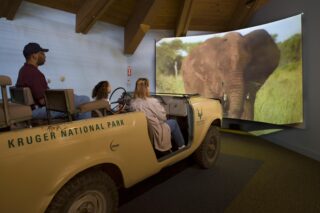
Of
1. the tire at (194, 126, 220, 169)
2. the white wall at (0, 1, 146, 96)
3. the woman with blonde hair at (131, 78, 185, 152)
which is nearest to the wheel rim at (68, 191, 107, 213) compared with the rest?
the woman with blonde hair at (131, 78, 185, 152)

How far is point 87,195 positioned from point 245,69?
198 inches

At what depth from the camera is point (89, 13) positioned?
5266 mm

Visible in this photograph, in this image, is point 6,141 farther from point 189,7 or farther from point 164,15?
point 164,15

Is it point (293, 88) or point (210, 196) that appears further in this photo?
point (293, 88)

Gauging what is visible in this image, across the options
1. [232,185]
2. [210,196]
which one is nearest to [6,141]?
[210,196]

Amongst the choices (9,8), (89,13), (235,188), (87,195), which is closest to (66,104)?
(87,195)

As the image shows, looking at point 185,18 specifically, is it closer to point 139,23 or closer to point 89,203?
point 139,23

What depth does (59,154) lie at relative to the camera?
153cm

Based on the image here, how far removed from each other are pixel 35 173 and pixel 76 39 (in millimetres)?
4864

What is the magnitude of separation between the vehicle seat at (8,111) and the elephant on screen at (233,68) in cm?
483

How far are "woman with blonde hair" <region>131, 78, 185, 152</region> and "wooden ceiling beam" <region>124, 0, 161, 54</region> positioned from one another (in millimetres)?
3208

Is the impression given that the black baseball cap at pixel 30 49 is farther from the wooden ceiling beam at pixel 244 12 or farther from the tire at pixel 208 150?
the wooden ceiling beam at pixel 244 12

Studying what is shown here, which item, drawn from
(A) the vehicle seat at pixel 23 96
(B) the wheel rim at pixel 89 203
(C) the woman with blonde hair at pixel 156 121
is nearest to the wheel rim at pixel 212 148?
(C) the woman with blonde hair at pixel 156 121

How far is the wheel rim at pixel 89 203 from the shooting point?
1760 millimetres
